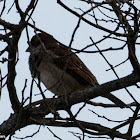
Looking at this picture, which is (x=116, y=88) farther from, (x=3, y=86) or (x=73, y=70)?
(x=73, y=70)

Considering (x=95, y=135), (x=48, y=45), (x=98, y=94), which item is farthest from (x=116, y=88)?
(x=48, y=45)

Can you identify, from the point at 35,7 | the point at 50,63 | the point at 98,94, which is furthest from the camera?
the point at 50,63

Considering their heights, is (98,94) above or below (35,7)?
below

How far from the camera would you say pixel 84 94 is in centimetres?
432

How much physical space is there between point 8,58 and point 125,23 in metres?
1.43

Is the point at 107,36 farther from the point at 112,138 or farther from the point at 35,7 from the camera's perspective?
the point at 112,138

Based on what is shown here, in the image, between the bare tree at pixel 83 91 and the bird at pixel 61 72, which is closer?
the bare tree at pixel 83 91

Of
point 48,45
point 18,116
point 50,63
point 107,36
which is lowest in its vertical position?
point 18,116

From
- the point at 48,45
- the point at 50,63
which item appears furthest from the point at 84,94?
the point at 48,45

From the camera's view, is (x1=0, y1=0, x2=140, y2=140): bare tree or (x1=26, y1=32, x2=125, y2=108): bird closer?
(x1=0, y1=0, x2=140, y2=140): bare tree

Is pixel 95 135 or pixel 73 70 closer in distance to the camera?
pixel 95 135

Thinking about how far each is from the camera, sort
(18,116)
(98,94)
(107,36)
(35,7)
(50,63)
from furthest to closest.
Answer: (50,63), (18,116), (98,94), (35,7), (107,36)

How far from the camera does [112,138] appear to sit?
411cm

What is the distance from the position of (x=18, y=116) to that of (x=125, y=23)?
1.73 m
